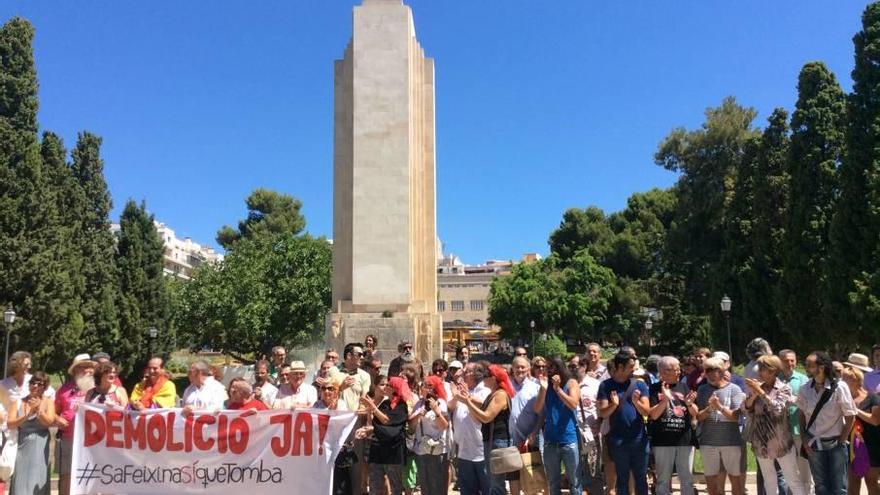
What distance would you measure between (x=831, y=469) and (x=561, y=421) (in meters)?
2.49

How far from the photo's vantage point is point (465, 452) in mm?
6840

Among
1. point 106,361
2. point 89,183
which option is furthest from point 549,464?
point 89,183

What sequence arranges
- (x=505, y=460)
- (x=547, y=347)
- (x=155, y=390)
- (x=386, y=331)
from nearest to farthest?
(x=505, y=460) → (x=155, y=390) → (x=386, y=331) → (x=547, y=347)

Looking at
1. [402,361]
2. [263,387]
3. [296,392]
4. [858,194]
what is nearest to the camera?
[296,392]

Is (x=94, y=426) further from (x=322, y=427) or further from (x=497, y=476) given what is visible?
(x=497, y=476)

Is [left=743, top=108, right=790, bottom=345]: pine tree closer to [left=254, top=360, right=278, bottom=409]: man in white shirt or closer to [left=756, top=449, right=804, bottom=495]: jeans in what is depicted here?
[left=756, top=449, right=804, bottom=495]: jeans

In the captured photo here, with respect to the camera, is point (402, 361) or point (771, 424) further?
point (402, 361)

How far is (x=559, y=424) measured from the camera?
6.82 metres

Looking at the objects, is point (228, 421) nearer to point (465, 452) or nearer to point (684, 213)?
point (465, 452)

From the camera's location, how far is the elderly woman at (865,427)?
22.5 feet

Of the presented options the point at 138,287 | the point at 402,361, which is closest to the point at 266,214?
the point at 138,287

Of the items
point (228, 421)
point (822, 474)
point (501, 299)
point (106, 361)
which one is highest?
point (501, 299)

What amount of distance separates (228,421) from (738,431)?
4.93 metres

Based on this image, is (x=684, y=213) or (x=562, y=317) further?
(x=562, y=317)
